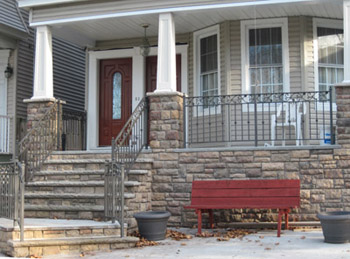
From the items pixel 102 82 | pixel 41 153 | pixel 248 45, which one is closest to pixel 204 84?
pixel 248 45

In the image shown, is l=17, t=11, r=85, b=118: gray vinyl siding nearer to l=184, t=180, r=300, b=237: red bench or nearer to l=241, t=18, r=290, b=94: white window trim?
l=241, t=18, r=290, b=94: white window trim

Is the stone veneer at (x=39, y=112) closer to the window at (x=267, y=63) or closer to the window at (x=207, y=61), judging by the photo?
the window at (x=207, y=61)

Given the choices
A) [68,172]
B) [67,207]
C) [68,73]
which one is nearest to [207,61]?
[68,172]

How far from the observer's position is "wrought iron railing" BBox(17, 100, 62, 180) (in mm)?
10134

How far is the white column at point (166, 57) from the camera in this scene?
32.3 ft

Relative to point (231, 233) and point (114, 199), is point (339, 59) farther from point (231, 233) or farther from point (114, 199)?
point (114, 199)

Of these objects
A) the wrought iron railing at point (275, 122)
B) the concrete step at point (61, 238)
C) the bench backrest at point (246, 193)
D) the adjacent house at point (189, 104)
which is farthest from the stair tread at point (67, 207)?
the wrought iron railing at point (275, 122)

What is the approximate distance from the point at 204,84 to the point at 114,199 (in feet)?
15.7

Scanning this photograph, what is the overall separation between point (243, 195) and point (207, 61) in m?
4.10

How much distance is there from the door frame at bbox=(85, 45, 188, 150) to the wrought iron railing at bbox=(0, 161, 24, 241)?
4.48m

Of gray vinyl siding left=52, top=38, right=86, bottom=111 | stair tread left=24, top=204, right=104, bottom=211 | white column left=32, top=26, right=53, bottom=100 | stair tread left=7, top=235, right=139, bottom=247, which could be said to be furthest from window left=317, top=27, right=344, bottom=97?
gray vinyl siding left=52, top=38, right=86, bottom=111

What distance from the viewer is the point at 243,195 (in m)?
8.76

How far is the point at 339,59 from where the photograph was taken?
11336 millimetres

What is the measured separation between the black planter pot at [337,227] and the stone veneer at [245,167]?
158 cm
